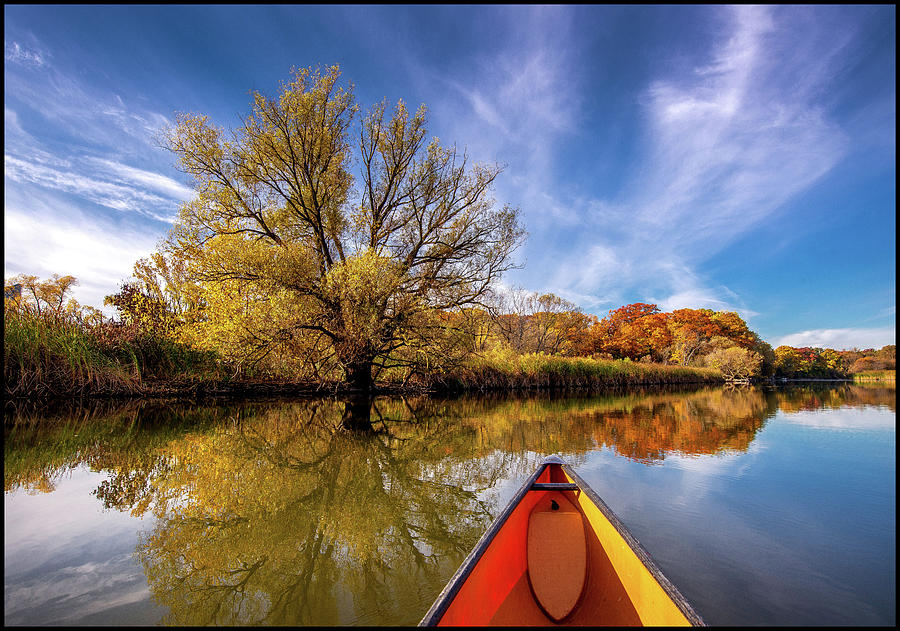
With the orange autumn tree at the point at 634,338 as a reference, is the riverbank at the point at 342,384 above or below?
below

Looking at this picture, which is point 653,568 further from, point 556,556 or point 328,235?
point 328,235

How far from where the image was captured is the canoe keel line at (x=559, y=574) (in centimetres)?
163

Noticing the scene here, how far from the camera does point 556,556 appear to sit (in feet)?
7.47

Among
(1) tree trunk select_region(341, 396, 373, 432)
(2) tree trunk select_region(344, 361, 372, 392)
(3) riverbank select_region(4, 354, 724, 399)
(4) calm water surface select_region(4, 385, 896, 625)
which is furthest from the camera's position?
(2) tree trunk select_region(344, 361, 372, 392)

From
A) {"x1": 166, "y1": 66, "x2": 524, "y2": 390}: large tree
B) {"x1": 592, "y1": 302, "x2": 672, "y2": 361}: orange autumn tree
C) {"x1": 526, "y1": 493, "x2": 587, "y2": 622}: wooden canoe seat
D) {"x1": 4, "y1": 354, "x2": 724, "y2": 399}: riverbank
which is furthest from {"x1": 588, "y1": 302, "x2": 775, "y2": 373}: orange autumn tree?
{"x1": 526, "y1": 493, "x2": 587, "y2": 622}: wooden canoe seat

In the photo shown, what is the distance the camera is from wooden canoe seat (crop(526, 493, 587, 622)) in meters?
2.11

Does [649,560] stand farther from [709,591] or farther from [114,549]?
[114,549]

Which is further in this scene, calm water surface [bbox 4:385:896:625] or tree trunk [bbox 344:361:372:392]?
tree trunk [bbox 344:361:372:392]

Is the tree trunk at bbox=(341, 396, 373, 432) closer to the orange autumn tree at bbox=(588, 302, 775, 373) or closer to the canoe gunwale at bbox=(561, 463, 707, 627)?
the canoe gunwale at bbox=(561, 463, 707, 627)

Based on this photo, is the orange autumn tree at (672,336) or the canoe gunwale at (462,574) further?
the orange autumn tree at (672,336)

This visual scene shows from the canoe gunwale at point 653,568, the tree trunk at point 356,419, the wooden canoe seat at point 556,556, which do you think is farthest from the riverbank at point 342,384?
the canoe gunwale at point 653,568

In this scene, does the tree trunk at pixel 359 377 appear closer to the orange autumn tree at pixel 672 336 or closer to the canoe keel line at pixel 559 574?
the canoe keel line at pixel 559 574

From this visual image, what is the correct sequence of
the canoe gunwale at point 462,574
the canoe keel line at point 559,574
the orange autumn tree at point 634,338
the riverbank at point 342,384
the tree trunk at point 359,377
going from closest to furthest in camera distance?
the canoe gunwale at point 462,574 → the canoe keel line at point 559,574 → the riverbank at point 342,384 → the tree trunk at point 359,377 → the orange autumn tree at point 634,338

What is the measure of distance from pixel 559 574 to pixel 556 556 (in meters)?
0.10
